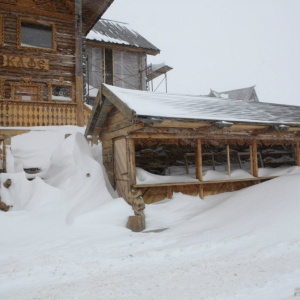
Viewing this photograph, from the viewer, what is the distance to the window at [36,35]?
13788mm

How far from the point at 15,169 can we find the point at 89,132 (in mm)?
2578

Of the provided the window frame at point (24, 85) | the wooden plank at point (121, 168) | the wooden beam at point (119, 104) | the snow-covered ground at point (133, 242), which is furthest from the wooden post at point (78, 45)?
the wooden plank at point (121, 168)

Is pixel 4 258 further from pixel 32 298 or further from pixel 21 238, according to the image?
pixel 32 298

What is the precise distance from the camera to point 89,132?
32.6 ft

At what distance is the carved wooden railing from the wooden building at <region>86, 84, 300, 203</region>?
8.27ft

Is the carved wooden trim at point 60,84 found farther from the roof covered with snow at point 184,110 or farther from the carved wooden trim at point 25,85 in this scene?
the roof covered with snow at point 184,110

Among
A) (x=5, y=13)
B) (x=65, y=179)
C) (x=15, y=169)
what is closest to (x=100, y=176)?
(x=65, y=179)

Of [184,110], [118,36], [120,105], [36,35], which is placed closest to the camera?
[120,105]

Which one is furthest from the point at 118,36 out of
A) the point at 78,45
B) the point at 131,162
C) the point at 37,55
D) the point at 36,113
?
the point at 131,162

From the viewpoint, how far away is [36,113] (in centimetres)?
1141

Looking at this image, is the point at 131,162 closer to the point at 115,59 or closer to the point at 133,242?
the point at 133,242

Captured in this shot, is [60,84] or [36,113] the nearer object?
[36,113]

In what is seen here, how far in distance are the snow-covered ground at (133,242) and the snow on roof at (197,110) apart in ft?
7.03

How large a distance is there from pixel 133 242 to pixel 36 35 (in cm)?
1212
